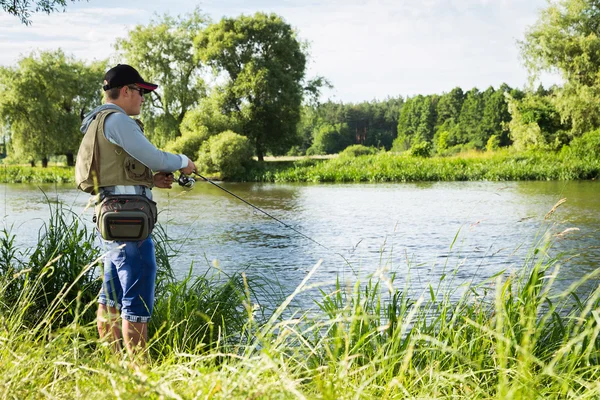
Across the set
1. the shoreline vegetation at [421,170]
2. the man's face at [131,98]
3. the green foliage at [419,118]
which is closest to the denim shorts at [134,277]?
the man's face at [131,98]

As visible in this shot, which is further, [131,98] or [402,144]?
[402,144]

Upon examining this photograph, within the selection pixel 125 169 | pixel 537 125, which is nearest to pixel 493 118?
pixel 537 125

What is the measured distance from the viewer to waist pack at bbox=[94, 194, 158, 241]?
3.39 meters

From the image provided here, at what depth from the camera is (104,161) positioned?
3418mm

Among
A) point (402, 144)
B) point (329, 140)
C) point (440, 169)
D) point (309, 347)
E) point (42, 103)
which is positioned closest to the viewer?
point (309, 347)

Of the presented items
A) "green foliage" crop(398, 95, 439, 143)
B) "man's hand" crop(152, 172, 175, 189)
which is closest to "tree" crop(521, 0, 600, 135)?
"man's hand" crop(152, 172, 175, 189)

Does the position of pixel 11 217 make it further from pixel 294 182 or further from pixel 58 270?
pixel 294 182

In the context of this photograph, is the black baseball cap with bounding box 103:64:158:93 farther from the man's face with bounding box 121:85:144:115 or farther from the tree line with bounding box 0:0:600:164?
the tree line with bounding box 0:0:600:164

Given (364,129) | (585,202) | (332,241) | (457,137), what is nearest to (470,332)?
(332,241)

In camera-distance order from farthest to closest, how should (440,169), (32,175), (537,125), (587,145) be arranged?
(537,125) → (32,175) → (587,145) → (440,169)

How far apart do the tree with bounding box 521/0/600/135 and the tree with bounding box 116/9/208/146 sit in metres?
20.6

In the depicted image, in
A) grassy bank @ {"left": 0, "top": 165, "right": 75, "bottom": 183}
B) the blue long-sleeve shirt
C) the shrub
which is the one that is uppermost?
the shrub

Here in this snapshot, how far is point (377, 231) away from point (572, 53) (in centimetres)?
2869

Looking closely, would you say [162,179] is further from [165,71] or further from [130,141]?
[165,71]
